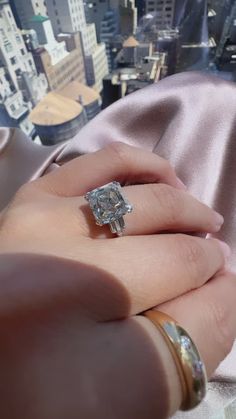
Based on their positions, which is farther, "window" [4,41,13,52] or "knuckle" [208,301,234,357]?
"window" [4,41,13,52]

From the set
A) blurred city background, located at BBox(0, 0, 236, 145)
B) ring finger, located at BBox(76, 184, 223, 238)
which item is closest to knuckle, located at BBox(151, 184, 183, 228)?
ring finger, located at BBox(76, 184, 223, 238)

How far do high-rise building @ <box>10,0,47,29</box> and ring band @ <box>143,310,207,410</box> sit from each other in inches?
28.9

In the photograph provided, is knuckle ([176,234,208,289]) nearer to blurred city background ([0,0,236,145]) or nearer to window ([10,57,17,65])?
blurred city background ([0,0,236,145])

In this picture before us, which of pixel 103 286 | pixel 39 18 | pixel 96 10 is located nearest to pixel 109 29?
pixel 96 10

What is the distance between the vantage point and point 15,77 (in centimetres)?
77

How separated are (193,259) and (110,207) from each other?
0.42ft

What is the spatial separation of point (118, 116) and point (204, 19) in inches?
13.6

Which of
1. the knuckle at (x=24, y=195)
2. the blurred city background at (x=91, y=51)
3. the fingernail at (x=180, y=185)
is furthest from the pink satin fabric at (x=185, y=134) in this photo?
the blurred city background at (x=91, y=51)

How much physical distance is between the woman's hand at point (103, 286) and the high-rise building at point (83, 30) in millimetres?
439

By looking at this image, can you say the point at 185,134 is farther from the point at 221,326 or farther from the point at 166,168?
the point at 221,326

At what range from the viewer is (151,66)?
750 mm

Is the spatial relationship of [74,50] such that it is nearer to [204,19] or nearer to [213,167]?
[204,19]

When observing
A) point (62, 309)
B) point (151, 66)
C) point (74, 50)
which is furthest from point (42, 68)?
point (62, 309)

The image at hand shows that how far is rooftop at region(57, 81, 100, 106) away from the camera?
806mm
